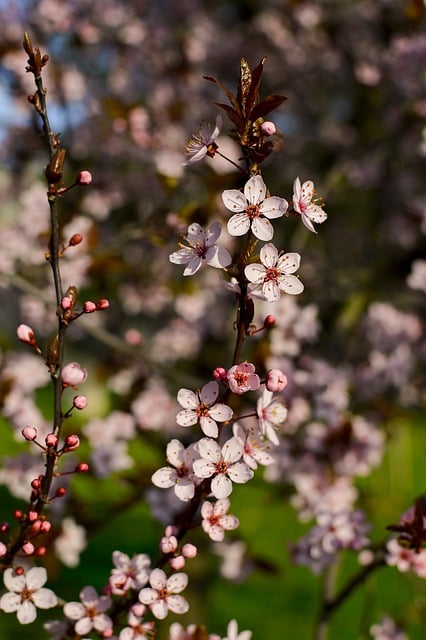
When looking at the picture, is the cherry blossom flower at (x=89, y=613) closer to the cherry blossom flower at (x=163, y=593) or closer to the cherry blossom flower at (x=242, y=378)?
the cherry blossom flower at (x=163, y=593)

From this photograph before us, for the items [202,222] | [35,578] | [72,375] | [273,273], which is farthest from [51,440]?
[202,222]

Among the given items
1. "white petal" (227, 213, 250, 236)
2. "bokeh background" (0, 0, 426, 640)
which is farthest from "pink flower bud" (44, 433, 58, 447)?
"bokeh background" (0, 0, 426, 640)

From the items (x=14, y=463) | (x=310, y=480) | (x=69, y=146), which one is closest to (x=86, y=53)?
(x=69, y=146)

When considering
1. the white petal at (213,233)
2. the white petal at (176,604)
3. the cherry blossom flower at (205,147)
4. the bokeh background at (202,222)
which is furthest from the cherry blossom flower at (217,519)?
the bokeh background at (202,222)

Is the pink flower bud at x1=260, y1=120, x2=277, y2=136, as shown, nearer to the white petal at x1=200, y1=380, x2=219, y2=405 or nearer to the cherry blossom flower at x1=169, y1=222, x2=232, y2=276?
the cherry blossom flower at x1=169, y1=222, x2=232, y2=276

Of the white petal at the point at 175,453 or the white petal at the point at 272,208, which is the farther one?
the white petal at the point at 175,453

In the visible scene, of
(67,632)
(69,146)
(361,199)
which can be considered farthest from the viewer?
(361,199)

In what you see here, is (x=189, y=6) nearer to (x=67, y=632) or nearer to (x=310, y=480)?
(x=310, y=480)
